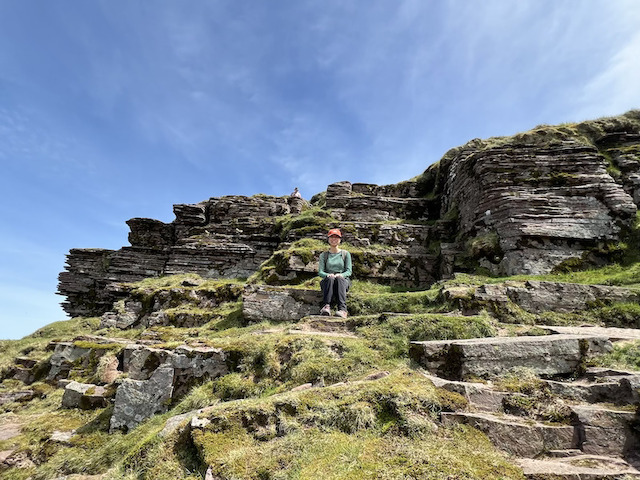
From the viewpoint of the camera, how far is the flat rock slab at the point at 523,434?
391 cm

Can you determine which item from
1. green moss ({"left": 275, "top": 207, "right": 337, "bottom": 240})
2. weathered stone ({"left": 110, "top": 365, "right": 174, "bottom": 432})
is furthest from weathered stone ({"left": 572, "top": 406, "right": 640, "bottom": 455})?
green moss ({"left": 275, "top": 207, "right": 337, "bottom": 240})

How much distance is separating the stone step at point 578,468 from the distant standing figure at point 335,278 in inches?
252

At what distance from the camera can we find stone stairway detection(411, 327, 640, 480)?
3.74 m

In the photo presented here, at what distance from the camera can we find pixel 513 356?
5.77m

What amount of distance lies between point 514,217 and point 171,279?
19.2 m

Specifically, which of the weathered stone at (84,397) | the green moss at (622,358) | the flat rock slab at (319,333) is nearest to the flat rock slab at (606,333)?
the green moss at (622,358)

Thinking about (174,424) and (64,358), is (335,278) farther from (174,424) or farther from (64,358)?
(64,358)

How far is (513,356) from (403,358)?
201 cm

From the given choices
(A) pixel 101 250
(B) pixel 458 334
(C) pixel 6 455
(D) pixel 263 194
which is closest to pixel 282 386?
(B) pixel 458 334

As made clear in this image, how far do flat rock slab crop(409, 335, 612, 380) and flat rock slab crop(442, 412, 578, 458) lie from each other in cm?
150

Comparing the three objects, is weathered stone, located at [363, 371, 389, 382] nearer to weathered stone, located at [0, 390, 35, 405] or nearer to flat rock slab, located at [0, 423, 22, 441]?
flat rock slab, located at [0, 423, 22, 441]

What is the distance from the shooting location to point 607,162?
625 inches

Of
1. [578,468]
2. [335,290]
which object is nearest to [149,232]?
[335,290]

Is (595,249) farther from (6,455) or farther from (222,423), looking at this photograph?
(6,455)
